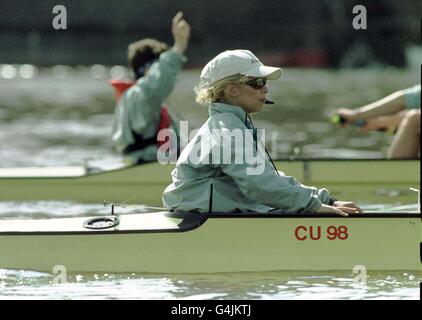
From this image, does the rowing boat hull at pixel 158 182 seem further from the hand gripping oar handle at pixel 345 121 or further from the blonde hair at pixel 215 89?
the blonde hair at pixel 215 89

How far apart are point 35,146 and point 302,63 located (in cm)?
2218

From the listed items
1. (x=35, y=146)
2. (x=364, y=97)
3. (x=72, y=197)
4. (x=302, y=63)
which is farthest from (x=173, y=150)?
(x=302, y=63)

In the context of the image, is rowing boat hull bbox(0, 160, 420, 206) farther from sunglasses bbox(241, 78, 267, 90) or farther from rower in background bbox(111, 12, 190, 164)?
sunglasses bbox(241, 78, 267, 90)

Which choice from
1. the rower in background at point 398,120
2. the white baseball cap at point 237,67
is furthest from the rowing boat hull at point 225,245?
the rower in background at point 398,120

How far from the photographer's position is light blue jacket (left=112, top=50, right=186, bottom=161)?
12.3 m

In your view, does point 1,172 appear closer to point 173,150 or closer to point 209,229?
point 173,150

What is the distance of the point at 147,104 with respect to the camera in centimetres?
1251

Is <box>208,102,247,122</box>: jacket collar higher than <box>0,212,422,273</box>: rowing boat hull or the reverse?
higher

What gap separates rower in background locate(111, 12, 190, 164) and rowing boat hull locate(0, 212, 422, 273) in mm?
4157

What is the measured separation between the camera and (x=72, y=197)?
1213 cm

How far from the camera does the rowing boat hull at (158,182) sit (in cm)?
1210

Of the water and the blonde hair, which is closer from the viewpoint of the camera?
the blonde hair

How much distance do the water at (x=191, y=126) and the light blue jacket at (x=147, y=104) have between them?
112 cm

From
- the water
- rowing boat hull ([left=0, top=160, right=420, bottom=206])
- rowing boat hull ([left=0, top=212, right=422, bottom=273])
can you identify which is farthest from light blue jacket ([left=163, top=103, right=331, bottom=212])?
rowing boat hull ([left=0, top=160, right=420, bottom=206])
